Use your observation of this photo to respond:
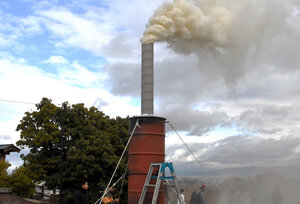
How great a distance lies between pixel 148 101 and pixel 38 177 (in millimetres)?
14901

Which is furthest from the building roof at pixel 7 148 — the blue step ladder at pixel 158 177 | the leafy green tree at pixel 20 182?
the blue step ladder at pixel 158 177

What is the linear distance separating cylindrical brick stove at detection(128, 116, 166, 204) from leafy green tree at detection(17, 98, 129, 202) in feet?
30.7

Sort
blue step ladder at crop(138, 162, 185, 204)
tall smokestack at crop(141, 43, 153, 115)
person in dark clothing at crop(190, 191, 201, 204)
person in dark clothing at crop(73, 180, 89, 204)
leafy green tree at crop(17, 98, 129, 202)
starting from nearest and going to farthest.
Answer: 1. person in dark clothing at crop(73, 180, 89, 204)
2. blue step ladder at crop(138, 162, 185, 204)
3. person in dark clothing at crop(190, 191, 201, 204)
4. tall smokestack at crop(141, 43, 153, 115)
5. leafy green tree at crop(17, 98, 129, 202)

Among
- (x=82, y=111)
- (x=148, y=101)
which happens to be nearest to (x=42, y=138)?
(x=82, y=111)

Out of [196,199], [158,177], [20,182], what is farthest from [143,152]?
[20,182]

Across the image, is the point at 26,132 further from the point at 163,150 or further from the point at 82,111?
the point at 163,150

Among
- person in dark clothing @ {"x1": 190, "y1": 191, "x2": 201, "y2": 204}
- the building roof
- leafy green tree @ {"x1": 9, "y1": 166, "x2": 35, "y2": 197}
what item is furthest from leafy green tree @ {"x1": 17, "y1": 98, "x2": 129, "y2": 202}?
person in dark clothing @ {"x1": 190, "y1": 191, "x2": 201, "y2": 204}

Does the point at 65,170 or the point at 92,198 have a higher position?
the point at 65,170

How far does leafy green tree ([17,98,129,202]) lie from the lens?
22359 millimetres

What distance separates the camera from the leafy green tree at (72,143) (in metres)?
22.4

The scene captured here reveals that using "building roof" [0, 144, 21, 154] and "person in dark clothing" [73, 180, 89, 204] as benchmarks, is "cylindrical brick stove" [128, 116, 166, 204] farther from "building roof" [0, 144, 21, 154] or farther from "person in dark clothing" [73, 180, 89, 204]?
"building roof" [0, 144, 21, 154]

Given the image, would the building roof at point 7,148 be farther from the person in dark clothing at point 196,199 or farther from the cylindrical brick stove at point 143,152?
the person in dark clothing at point 196,199

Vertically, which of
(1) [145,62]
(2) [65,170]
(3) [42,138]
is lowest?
(2) [65,170]

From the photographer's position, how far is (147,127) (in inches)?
511
